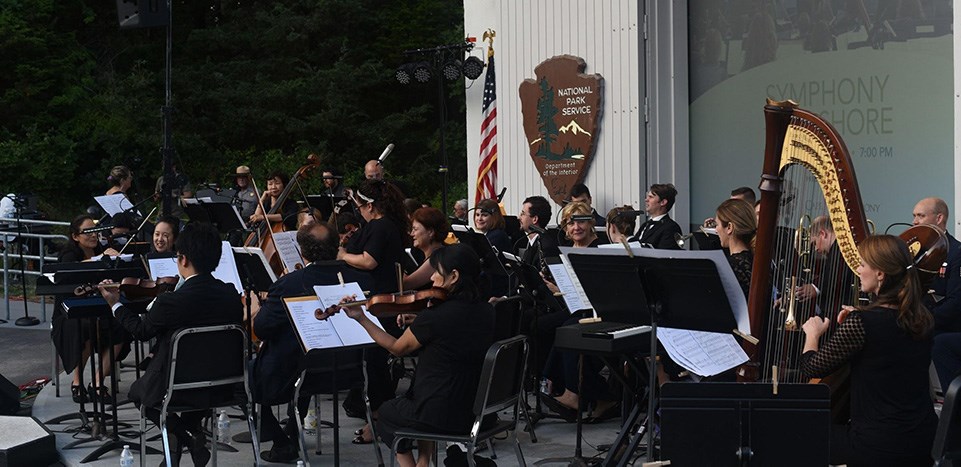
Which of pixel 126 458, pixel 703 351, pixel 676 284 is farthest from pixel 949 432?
pixel 126 458

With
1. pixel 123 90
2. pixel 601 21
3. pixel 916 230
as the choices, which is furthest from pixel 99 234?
pixel 123 90

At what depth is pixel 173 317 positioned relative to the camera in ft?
20.4

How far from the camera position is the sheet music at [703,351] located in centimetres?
552

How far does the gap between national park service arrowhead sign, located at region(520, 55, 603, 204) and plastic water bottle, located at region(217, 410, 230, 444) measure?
5.04m

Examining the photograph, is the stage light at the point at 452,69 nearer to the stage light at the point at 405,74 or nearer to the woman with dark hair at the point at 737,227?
the stage light at the point at 405,74

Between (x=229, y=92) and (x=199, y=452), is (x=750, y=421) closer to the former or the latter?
(x=199, y=452)

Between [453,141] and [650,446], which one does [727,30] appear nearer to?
[650,446]

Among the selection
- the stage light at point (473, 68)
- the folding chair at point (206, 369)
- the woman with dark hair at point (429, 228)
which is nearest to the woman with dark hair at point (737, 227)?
the woman with dark hair at point (429, 228)

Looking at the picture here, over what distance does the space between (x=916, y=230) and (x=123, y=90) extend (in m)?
23.9

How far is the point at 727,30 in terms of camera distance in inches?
408

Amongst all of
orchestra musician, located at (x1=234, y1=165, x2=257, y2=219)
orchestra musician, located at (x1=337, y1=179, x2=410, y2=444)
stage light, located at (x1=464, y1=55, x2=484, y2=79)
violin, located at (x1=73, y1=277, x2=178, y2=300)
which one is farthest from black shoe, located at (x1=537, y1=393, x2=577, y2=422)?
stage light, located at (x1=464, y1=55, x2=484, y2=79)

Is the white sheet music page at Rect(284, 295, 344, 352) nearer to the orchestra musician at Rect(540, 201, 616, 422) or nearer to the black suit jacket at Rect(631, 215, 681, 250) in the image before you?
the orchestra musician at Rect(540, 201, 616, 422)

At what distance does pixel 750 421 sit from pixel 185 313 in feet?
10.9

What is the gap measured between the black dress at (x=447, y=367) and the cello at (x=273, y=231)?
408cm
